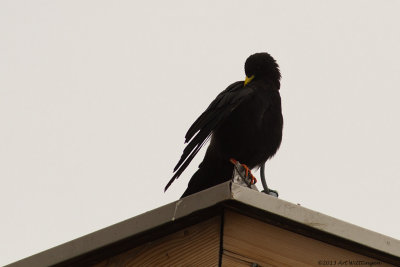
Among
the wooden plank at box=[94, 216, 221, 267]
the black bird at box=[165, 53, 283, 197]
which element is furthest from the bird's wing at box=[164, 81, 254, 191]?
the wooden plank at box=[94, 216, 221, 267]

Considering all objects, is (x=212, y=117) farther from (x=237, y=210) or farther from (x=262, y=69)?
(x=237, y=210)

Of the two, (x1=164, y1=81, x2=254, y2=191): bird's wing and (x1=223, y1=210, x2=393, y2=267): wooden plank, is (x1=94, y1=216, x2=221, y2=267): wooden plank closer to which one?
(x1=223, y1=210, x2=393, y2=267): wooden plank

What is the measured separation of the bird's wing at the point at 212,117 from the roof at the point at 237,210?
4.77 ft

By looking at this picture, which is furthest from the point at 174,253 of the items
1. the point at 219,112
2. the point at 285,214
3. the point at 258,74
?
the point at 258,74

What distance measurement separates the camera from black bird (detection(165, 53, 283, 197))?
4383 millimetres

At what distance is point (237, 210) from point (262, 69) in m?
2.81

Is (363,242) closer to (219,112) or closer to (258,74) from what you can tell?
(219,112)

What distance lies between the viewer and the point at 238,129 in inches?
174

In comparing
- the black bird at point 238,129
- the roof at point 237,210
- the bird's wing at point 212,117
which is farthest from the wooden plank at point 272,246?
the black bird at point 238,129

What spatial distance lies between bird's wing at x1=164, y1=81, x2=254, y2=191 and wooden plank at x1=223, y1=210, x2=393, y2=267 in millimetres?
1460

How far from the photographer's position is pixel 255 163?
15.0 feet

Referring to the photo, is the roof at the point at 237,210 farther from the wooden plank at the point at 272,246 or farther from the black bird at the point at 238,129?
the black bird at the point at 238,129

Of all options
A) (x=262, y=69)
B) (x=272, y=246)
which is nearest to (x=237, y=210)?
(x=272, y=246)

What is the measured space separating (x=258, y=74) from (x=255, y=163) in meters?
0.75
